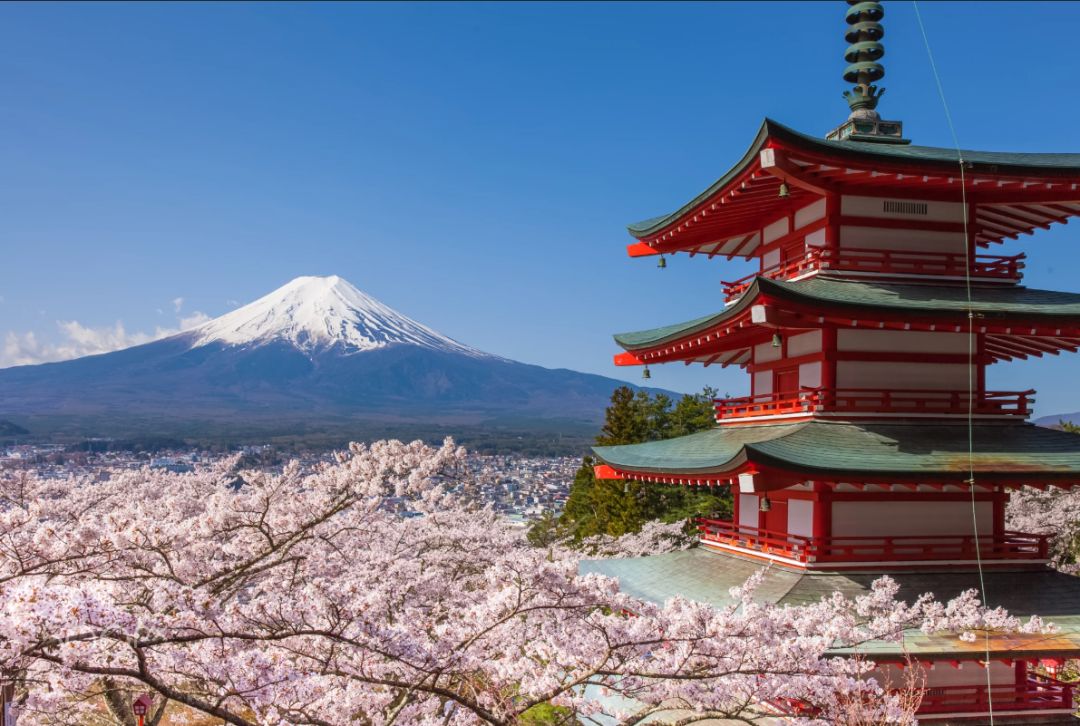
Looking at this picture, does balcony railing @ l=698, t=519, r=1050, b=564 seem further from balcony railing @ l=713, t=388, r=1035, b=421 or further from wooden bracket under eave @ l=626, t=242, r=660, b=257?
wooden bracket under eave @ l=626, t=242, r=660, b=257

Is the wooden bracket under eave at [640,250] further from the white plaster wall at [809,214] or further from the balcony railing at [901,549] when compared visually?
the balcony railing at [901,549]

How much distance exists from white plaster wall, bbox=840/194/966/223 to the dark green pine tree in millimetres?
18095

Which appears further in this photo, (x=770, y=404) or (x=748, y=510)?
(x=748, y=510)

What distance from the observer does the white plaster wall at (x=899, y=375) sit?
480 inches

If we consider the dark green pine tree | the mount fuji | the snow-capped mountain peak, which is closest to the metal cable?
the dark green pine tree

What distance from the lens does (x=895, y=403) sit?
12141 mm

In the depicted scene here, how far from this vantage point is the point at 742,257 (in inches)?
661

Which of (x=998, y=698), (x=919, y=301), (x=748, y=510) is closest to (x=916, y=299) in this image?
(x=919, y=301)

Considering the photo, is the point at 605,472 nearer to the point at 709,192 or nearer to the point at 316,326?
the point at 709,192

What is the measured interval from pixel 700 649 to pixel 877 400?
6.01 m

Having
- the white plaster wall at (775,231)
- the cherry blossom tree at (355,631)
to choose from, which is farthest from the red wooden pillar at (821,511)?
the white plaster wall at (775,231)

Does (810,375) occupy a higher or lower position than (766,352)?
lower

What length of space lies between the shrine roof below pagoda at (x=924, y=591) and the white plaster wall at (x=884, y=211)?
16.8ft

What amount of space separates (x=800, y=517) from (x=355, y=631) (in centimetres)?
775
